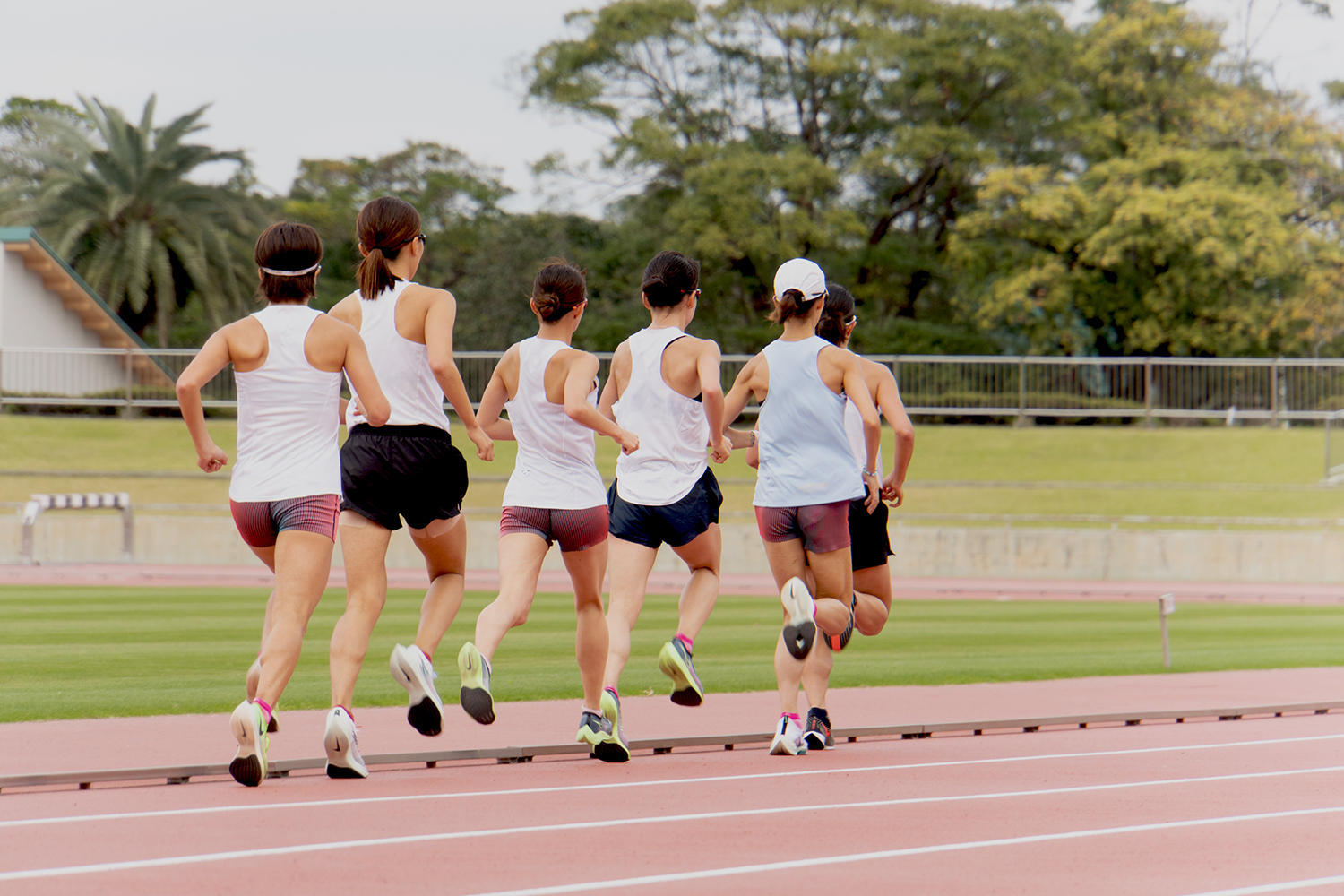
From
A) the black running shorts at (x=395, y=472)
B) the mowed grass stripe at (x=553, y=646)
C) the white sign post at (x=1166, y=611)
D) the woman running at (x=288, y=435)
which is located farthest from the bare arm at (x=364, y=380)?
the white sign post at (x=1166, y=611)

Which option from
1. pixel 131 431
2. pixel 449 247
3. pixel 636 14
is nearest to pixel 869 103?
pixel 636 14

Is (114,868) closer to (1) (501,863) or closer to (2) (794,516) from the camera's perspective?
(1) (501,863)

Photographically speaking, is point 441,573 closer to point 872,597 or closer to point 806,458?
point 806,458

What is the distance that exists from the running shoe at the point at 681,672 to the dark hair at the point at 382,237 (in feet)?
6.84

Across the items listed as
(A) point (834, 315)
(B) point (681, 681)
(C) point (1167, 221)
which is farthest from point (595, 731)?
(C) point (1167, 221)

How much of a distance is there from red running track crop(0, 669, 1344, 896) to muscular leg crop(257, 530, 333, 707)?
1.63ft

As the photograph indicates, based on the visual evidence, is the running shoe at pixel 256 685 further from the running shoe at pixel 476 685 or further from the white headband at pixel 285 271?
the white headband at pixel 285 271

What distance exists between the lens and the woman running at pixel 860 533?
27.2 ft

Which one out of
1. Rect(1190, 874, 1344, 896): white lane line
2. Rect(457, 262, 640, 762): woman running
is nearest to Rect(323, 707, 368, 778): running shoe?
Rect(457, 262, 640, 762): woman running

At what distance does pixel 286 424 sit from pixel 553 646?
8573 millimetres

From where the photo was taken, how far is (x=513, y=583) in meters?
7.61

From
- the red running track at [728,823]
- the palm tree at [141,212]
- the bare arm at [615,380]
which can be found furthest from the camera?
the palm tree at [141,212]

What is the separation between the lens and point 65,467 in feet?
122

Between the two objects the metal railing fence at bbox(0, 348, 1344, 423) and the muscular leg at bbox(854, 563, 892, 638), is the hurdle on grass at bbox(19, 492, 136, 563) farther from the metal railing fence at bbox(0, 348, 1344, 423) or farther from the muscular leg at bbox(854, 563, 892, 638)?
the muscular leg at bbox(854, 563, 892, 638)
